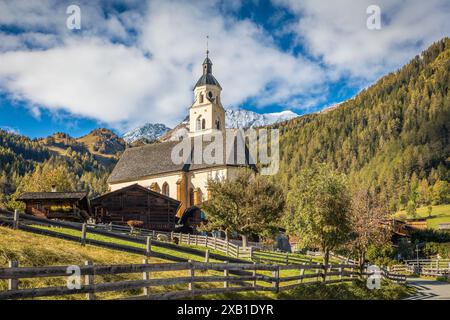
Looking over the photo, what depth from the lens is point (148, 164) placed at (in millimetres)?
84812

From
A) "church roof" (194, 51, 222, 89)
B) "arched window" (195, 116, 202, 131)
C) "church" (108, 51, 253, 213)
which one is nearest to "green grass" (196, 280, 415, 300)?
"church" (108, 51, 253, 213)

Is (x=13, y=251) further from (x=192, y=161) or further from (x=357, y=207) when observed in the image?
(x=192, y=161)

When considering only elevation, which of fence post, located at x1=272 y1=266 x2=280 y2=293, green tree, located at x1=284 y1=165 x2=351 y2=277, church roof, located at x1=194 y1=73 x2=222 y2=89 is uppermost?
church roof, located at x1=194 y1=73 x2=222 y2=89

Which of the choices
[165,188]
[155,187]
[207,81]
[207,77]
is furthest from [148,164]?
[207,77]

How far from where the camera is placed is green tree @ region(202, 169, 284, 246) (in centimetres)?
4747

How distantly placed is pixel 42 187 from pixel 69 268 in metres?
78.8

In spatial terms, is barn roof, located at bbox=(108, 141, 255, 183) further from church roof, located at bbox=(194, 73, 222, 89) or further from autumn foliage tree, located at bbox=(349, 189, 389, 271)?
autumn foliage tree, located at bbox=(349, 189, 389, 271)

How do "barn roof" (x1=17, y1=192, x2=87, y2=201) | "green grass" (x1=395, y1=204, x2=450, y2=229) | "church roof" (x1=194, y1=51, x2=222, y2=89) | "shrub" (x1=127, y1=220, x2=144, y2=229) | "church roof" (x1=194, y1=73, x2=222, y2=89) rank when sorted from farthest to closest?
"green grass" (x1=395, y1=204, x2=450, y2=229)
"church roof" (x1=194, y1=51, x2=222, y2=89)
"church roof" (x1=194, y1=73, x2=222, y2=89)
"shrub" (x1=127, y1=220, x2=144, y2=229)
"barn roof" (x1=17, y1=192, x2=87, y2=201)

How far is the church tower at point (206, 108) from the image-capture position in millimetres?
89188

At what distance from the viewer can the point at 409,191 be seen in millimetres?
170875

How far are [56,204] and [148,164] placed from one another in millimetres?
33337

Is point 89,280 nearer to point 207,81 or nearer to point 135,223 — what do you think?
point 135,223
